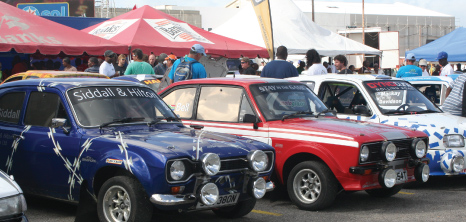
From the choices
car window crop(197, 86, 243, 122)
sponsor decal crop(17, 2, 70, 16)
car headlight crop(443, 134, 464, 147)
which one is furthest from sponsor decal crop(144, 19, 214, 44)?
sponsor decal crop(17, 2, 70, 16)

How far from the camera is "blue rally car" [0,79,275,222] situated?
5453 mm

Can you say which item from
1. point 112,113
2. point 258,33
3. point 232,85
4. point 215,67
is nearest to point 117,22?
point 215,67

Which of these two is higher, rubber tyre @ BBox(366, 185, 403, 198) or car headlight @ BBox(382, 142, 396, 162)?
car headlight @ BBox(382, 142, 396, 162)

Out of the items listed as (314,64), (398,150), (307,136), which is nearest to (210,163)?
(307,136)

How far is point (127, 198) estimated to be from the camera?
18.2ft

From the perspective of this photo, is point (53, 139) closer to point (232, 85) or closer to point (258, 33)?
point (232, 85)

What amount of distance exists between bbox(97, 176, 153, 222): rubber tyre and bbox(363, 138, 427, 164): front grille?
8.88 feet

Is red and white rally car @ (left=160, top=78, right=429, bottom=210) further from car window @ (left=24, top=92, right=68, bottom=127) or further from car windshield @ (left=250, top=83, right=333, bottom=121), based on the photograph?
car window @ (left=24, top=92, right=68, bottom=127)

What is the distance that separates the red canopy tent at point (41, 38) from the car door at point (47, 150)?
808 centimetres

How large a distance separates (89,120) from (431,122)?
484 cm

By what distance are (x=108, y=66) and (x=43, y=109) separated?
6.77m

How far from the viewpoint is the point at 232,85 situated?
26.3ft

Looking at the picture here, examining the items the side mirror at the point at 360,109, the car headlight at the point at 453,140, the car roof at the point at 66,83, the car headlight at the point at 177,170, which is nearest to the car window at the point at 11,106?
the car roof at the point at 66,83

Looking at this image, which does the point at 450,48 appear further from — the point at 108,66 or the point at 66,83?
the point at 66,83
